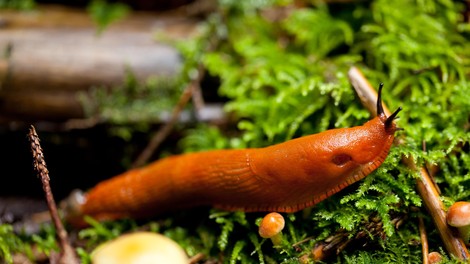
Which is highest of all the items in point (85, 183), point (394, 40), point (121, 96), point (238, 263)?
point (121, 96)

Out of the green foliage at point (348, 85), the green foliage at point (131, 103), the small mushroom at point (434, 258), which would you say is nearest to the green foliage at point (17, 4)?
the green foliage at point (131, 103)

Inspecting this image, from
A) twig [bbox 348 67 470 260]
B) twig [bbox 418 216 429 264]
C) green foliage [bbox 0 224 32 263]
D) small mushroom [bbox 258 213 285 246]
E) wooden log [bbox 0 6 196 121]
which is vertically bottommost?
twig [bbox 418 216 429 264]

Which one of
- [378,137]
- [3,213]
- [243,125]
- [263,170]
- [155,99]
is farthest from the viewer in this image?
[155,99]

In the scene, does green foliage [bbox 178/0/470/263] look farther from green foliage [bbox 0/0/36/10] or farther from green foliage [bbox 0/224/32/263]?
green foliage [bbox 0/0/36/10]

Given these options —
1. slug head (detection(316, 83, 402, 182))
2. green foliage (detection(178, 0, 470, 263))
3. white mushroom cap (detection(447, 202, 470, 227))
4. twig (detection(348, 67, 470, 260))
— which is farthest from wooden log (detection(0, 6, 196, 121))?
white mushroom cap (detection(447, 202, 470, 227))

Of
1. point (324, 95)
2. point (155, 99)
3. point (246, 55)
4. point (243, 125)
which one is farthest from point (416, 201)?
point (155, 99)

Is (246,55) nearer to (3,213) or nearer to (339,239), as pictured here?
(339,239)

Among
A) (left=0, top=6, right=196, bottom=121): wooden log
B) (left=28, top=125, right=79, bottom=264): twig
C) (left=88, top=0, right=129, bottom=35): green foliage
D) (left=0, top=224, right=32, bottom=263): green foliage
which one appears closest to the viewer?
(left=28, top=125, right=79, bottom=264): twig
